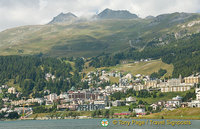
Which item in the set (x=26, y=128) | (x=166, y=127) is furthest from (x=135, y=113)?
(x=166, y=127)

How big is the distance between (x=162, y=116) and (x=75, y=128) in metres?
50.7

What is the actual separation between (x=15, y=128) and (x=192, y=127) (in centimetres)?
6955

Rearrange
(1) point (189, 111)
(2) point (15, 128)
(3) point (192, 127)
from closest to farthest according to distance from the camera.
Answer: (3) point (192, 127) < (2) point (15, 128) < (1) point (189, 111)

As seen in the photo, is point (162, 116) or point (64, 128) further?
point (162, 116)

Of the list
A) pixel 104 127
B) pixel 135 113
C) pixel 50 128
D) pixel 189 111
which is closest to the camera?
pixel 104 127

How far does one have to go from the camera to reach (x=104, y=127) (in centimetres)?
13300

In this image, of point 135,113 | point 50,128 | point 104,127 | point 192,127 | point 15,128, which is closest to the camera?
point 192,127

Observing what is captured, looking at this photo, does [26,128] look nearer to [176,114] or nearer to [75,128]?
[75,128]

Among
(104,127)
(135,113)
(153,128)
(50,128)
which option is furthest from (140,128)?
(135,113)

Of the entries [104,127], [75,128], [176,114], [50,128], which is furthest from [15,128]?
[176,114]

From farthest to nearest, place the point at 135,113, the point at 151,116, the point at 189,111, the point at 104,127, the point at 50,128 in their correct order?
the point at 135,113 → the point at 151,116 → the point at 189,111 → the point at 50,128 → the point at 104,127

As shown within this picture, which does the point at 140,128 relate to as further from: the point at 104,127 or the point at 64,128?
the point at 64,128

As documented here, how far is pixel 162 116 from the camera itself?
175 metres

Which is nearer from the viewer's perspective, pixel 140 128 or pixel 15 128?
pixel 140 128
